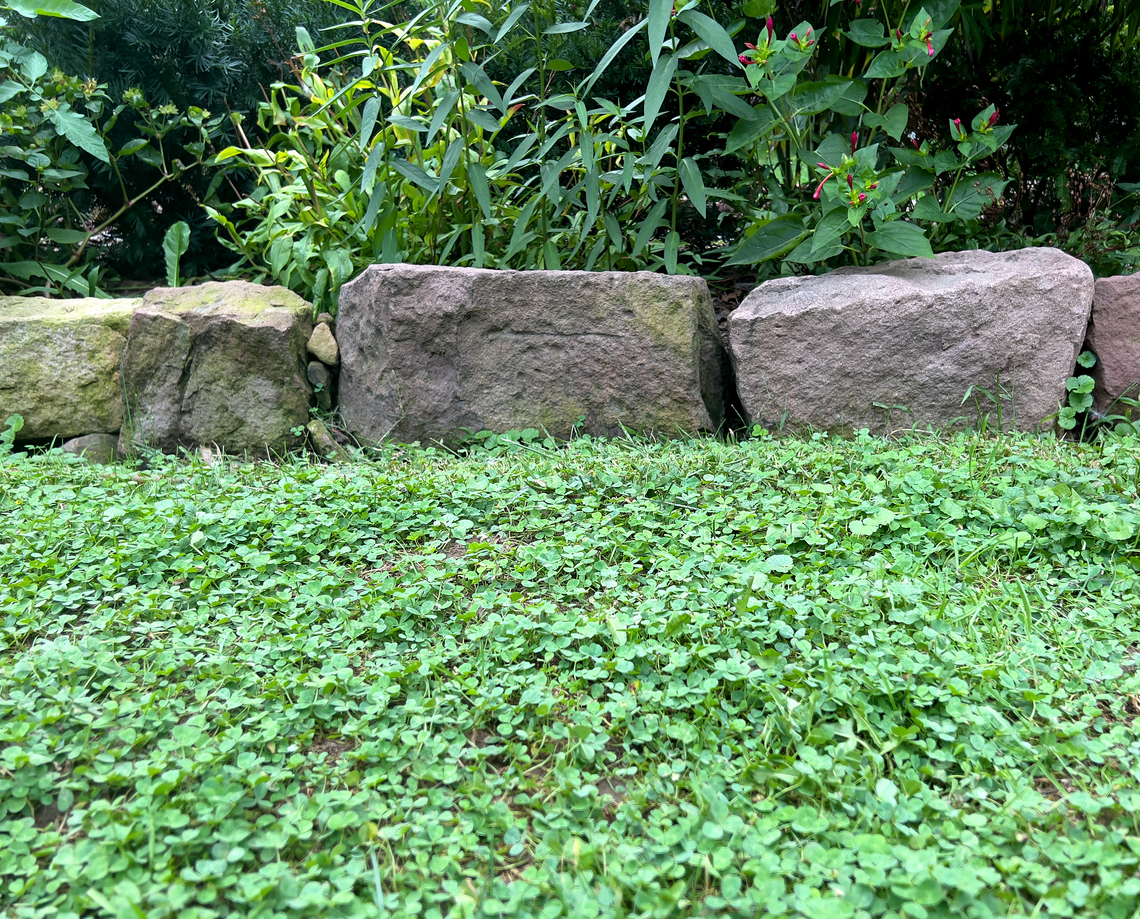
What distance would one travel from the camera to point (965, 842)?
135cm

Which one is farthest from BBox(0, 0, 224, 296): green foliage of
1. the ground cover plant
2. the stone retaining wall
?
the ground cover plant

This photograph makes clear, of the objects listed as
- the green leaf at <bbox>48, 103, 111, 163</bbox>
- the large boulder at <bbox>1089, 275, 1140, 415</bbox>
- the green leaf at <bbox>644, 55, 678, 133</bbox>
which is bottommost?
the large boulder at <bbox>1089, 275, 1140, 415</bbox>

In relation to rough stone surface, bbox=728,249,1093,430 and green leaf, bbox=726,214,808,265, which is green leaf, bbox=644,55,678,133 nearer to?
green leaf, bbox=726,214,808,265

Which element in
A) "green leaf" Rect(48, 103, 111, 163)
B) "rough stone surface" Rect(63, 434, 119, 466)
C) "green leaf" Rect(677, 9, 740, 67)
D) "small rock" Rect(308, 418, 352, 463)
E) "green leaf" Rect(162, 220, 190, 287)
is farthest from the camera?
"green leaf" Rect(162, 220, 190, 287)

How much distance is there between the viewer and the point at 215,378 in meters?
3.60

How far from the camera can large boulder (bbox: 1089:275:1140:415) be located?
10.8 feet

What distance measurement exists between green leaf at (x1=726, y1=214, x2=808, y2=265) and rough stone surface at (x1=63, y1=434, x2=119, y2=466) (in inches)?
114

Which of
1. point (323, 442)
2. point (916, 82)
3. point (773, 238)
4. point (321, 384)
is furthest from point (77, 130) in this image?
point (916, 82)

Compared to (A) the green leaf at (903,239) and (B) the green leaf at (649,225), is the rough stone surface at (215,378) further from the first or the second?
(A) the green leaf at (903,239)

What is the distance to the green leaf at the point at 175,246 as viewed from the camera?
432cm

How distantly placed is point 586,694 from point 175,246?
369cm

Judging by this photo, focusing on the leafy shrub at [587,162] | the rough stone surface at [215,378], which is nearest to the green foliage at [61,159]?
the leafy shrub at [587,162]

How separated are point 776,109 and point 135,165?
351 centimetres

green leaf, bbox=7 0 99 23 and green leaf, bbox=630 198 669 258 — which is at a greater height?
green leaf, bbox=7 0 99 23
